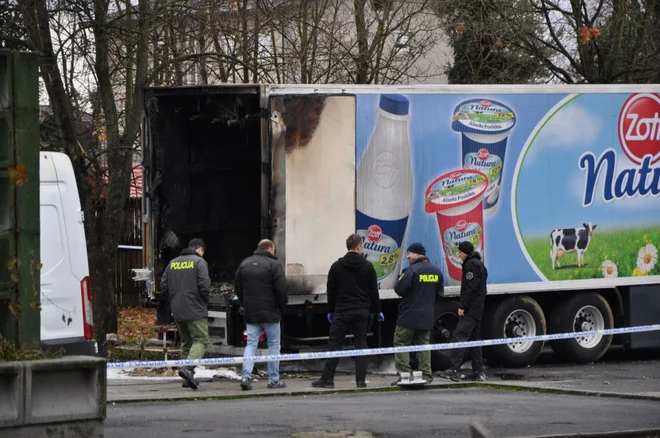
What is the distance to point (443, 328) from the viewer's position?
1450cm

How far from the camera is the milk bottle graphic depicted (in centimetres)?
1376

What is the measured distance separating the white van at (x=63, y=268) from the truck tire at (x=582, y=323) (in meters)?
6.92

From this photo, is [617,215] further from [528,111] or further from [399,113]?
[399,113]

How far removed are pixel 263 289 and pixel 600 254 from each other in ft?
16.6

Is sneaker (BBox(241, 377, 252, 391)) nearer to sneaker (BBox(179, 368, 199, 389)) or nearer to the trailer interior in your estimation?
sneaker (BBox(179, 368, 199, 389))

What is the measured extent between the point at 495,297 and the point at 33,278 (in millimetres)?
8880

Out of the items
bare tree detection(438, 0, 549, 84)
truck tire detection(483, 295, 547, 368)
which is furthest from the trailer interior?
bare tree detection(438, 0, 549, 84)

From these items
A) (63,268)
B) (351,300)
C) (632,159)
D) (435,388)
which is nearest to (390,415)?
(351,300)

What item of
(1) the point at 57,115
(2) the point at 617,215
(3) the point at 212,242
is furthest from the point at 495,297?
(1) the point at 57,115

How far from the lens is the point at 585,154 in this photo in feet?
50.4

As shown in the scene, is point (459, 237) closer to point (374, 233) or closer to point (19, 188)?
point (374, 233)

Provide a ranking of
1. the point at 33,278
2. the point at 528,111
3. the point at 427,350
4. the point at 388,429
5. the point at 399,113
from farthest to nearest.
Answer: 1. the point at 528,111
2. the point at 399,113
3. the point at 427,350
4. the point at 388,429
5. the point at 33,278

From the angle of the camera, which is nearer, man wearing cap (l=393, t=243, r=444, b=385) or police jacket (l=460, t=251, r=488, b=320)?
man wearing cap (l=393, t=243, r=444, b=385)

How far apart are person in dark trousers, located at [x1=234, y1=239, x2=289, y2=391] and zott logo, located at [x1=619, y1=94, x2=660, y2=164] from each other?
550 centimetres
